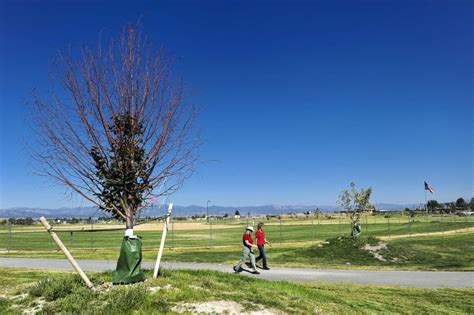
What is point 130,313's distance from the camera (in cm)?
776

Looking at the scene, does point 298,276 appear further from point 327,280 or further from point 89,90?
point 89,90

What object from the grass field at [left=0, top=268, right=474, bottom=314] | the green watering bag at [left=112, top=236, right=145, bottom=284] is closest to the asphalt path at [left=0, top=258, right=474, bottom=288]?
the grass field at [left=0, top=268, right=474, bottom=314]

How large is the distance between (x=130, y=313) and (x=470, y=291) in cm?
1081

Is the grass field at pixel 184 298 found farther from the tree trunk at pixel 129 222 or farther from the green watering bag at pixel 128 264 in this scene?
the tree trunk at pixel 129 222

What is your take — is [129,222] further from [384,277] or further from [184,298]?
[384,277]

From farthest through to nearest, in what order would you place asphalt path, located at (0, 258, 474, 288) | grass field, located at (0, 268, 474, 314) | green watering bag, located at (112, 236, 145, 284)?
asphalt path, located at (0, 258, 474, 288), green watering bag, located at (112, 236, 145, 284), grass field, located at (0, 268, 474, 314)

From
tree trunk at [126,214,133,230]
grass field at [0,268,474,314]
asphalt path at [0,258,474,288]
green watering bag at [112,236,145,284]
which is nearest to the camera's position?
grass field at [0,268,474,314]

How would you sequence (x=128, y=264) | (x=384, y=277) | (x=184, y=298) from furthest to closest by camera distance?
(x=384, y=277), (x=128, y=264), (x=184, y=298)

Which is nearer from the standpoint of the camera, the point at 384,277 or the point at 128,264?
the point at 128,264

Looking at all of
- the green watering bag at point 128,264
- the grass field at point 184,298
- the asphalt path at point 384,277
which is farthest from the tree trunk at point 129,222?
the asphalt path at point 384,277

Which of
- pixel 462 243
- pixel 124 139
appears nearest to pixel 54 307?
pixel 124 139

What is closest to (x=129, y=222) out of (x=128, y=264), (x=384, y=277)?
(x=128, y=264)

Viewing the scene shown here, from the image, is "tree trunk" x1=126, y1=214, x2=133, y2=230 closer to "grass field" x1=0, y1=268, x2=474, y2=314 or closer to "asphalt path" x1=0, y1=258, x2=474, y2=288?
"grass field" x1=0, y1=268, x2=474, y2=314

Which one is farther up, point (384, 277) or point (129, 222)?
point (129, 222)
